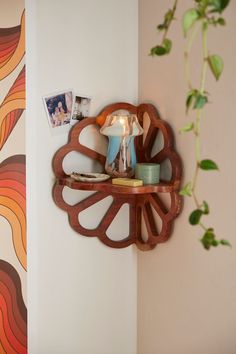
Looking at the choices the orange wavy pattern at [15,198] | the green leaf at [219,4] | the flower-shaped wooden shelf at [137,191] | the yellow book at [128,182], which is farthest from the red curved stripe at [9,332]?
the green leaf at [219,4]

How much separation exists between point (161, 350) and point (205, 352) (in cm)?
28

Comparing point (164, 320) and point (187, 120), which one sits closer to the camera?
point (187, 120)

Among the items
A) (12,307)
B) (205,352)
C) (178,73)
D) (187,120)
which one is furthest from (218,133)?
(12,307)

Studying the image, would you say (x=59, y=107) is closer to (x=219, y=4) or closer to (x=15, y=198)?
(x=15, y=198)

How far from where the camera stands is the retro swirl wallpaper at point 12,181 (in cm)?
155

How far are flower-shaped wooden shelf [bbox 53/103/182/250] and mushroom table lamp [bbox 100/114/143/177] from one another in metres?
0.06

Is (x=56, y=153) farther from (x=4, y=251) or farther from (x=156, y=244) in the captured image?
(x=156, y=244)

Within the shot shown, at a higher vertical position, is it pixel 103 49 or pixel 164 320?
pixel 103 49

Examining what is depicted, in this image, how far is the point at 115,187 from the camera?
152 centimetres

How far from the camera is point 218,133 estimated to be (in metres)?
1.39

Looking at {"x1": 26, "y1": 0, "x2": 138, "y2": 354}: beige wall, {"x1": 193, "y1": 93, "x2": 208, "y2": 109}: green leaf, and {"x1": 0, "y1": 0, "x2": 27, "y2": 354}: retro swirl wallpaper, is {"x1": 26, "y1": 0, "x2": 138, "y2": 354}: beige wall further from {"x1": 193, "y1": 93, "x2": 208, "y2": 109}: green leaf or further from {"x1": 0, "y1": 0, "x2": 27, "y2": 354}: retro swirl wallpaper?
{"x1": 193, "y1": 93, "x2": 208, "y2": 109}: green leaf

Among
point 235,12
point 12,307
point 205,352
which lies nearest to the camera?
point 235,12

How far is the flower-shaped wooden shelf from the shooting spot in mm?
1549

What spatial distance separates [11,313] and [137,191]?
652mm
